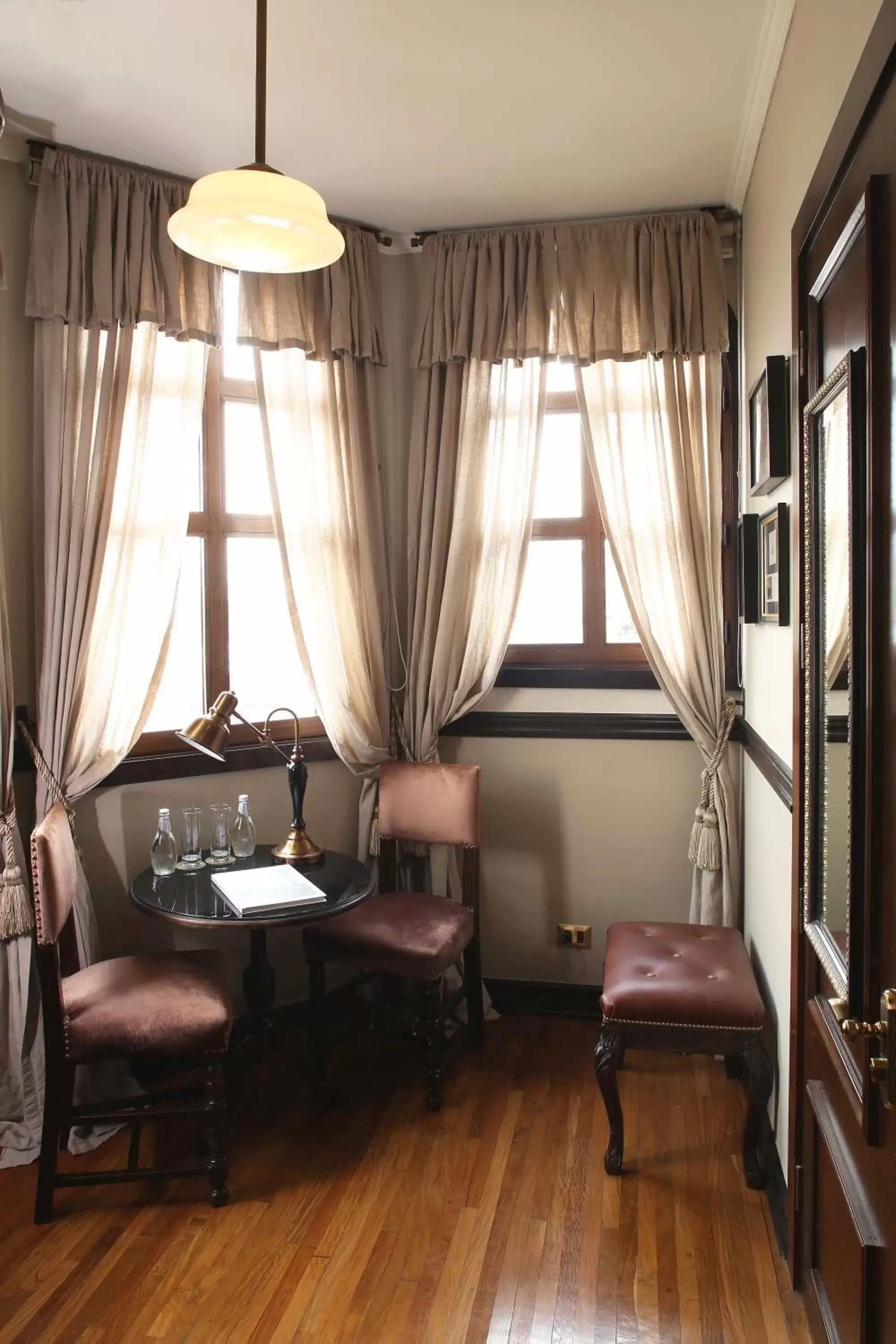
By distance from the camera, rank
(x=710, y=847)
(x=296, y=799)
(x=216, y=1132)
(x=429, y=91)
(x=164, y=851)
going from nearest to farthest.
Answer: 1. (x=216, y=1132)
2. (x=429, y=91)
3. (x=164, y=851)
4. (x=296, y=799)
5. (x=710, y=847)

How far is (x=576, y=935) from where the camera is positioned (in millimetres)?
3426

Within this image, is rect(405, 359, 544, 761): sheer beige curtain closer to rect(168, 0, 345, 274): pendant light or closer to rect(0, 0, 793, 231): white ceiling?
rect(0, 0, 793, 231): white ceiling

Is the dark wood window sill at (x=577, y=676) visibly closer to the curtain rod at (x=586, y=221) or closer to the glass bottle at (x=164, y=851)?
the glass bottle at (x=164, y=851)

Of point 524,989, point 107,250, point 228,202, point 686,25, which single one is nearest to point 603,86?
point 686,25

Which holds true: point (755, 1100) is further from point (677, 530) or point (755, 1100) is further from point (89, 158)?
point (89, 158)

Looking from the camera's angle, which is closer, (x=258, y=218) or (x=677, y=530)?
(x=258, y=218)

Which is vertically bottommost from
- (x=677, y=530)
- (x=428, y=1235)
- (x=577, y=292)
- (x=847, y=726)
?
(x=428, y=1235)

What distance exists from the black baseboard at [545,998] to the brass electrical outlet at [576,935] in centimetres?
15

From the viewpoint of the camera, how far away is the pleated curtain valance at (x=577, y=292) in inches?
122

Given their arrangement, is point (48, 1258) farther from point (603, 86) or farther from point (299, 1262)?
point (603, 86)

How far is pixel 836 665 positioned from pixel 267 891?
1.64 meters

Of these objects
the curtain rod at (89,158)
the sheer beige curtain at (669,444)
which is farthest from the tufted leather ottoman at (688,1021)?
the curtain rod at (89,158)

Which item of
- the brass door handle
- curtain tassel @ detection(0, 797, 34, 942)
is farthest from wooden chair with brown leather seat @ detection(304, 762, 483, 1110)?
the brass door handle

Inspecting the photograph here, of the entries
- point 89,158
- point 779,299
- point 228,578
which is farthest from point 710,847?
point 89,158
